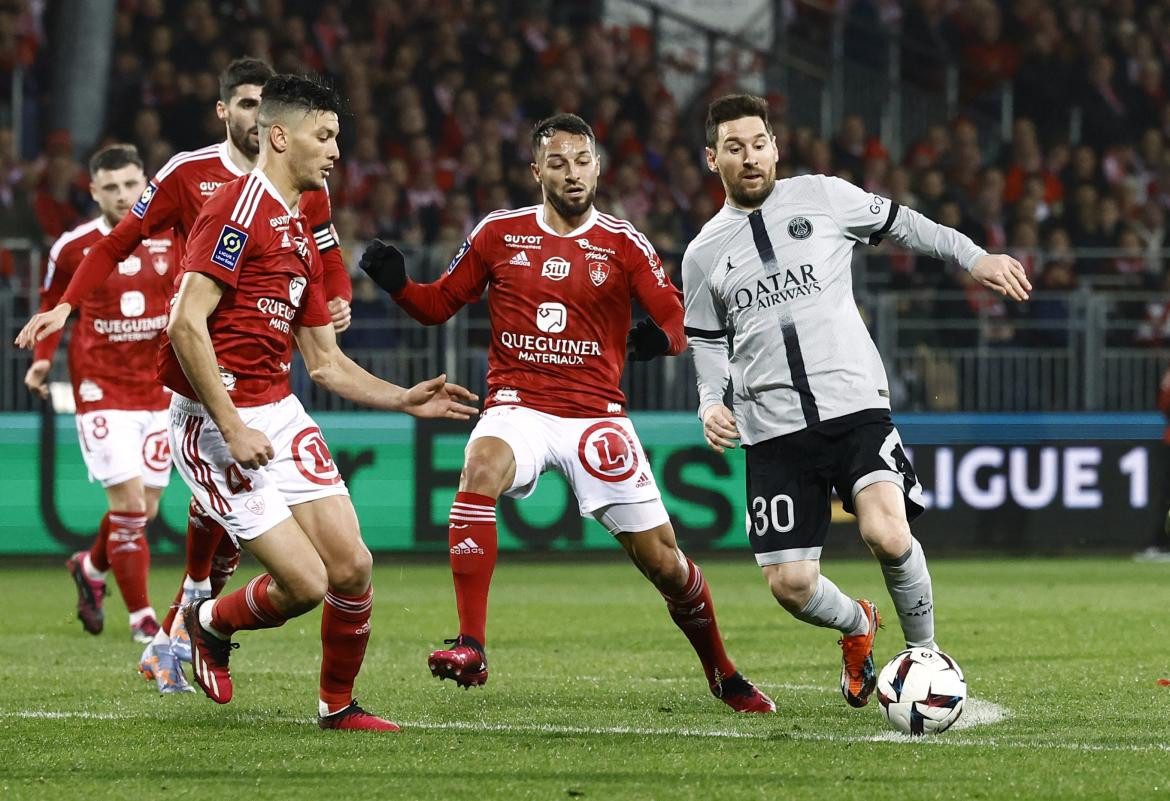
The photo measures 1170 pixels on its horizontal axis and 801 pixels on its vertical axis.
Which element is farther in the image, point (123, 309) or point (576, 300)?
point (123, 309)

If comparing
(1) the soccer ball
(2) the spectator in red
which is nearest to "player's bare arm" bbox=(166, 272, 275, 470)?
(1) the soccer ball

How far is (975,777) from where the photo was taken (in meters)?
5.18

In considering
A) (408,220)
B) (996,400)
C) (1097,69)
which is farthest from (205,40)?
(1097,69)

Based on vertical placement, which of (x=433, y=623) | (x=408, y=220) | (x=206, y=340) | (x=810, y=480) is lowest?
(x=433, y=623)

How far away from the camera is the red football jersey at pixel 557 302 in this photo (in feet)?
23.9

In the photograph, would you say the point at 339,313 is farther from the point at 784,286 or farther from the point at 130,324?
the point at 130,324

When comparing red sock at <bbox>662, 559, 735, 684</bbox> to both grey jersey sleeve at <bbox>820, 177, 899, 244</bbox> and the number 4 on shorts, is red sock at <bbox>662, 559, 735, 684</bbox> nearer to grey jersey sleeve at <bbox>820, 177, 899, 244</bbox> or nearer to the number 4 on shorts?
grey jersey sleeve at <bbox>820, 177, 899, 244</bbox>

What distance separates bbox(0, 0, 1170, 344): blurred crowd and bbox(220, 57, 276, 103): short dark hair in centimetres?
760

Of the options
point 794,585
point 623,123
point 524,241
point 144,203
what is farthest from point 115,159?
point 623,123

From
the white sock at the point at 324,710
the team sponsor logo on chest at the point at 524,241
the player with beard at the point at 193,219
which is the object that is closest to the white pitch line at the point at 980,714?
the white sock at the point at 324,710

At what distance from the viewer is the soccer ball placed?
5.90 m

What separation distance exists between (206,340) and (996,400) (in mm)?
10308

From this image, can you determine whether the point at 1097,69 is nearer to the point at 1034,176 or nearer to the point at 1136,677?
the point at 1034,176

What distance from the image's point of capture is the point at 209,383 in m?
5.80
